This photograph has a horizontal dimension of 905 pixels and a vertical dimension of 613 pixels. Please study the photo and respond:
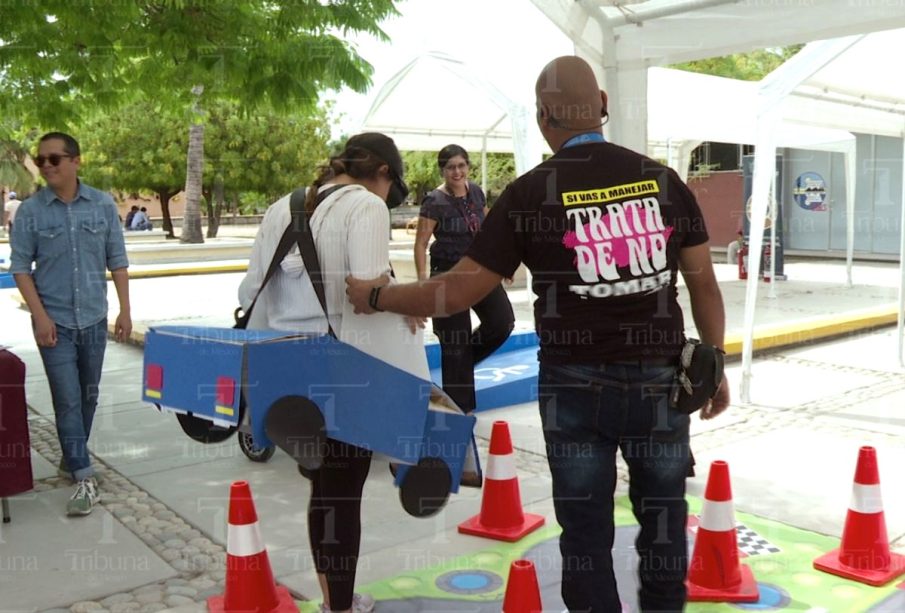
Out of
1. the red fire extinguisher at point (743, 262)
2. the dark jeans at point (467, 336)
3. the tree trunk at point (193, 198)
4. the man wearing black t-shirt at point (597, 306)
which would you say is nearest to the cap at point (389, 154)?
the man wearing black t-shirt at point (597, 306)

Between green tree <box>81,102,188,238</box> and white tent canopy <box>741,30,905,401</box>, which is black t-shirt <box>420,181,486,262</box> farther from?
green tree <box>81,102,188,238</box>

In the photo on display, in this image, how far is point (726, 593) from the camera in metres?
3.60

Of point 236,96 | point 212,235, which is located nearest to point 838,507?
point 236,96

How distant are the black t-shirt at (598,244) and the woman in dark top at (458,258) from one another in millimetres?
3236

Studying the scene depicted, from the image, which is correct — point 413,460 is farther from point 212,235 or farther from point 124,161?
point 212,235

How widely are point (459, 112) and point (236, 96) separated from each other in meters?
8.92

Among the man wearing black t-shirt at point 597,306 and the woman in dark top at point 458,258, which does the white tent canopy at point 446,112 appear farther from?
the man wearing black t-shirt at point 597,306

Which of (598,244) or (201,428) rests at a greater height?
(598,244)

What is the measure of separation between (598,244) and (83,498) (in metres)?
3.50

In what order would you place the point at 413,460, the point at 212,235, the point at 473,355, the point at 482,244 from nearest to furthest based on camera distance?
the point at 482,244 < the point at 413,460 < the point at 473,355 < the point at 212,235

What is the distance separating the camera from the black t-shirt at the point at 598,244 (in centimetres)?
253

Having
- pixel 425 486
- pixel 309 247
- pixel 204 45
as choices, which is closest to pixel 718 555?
pixel 425 486

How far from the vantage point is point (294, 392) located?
8.94 feet

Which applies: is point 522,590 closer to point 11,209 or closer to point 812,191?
point 11,209
